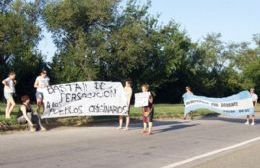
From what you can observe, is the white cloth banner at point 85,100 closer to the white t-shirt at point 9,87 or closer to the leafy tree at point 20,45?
the white t-shirt at point 9,87

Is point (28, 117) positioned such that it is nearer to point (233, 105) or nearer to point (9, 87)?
point (9, 87)

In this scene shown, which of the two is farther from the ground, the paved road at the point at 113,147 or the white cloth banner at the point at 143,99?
the white cloth banner at the point at 143,99

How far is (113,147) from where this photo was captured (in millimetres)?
14477

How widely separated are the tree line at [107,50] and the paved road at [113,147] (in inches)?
413

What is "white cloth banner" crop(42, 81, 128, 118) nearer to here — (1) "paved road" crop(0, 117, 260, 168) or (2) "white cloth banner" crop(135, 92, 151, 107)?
(1) "paved road" crop(0, 117, 260, 168)

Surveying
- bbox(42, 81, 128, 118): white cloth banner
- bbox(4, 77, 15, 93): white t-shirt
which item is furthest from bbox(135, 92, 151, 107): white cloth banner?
bbox(4, 77, 15, 93): white t-shirt

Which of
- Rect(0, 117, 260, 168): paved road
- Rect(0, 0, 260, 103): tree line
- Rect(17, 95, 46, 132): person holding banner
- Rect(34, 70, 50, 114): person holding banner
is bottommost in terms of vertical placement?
Rect(0, 117, 260, 168): paved road

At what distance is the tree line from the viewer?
29781mm

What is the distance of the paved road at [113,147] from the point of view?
1186cm

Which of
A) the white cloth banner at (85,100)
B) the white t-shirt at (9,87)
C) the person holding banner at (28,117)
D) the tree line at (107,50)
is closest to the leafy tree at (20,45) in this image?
the tree line at (107,50)

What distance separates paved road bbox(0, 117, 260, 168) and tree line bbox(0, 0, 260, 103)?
34.4 ft

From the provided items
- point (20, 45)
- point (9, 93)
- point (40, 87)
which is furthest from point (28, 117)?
point (20, 45)

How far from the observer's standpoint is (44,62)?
46469 mm

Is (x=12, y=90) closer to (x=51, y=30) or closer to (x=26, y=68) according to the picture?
(x=51, y=30)
